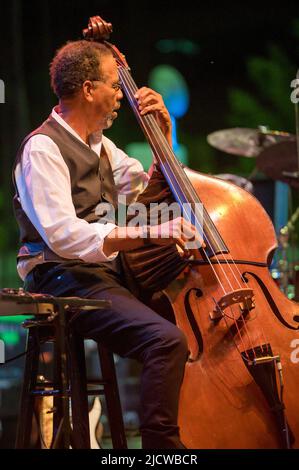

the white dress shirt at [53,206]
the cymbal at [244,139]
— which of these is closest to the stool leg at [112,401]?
the white dress shirt at [53,206]

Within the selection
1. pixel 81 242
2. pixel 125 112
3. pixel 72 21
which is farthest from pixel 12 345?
pixel 125 112

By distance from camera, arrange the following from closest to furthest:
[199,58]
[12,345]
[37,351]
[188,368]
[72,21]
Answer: [188,368] → [37,351] → [12,345] → [72,21] → [199,58]

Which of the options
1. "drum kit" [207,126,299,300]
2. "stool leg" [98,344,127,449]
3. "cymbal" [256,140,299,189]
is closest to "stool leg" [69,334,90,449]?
"stool leg" [98,344,127,449]

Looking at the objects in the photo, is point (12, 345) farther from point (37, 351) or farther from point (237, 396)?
point (237, 396)

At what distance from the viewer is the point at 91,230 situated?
7.88 ft

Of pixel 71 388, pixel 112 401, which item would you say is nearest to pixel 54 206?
pixel 71 388

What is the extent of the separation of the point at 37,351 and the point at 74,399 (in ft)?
0.87

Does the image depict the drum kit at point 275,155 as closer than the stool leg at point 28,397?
No

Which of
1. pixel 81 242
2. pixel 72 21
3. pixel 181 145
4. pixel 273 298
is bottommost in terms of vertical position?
pixel 273 298

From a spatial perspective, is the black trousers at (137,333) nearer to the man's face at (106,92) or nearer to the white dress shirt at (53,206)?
the white dress shirt at (53,206)

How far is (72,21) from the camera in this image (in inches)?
289

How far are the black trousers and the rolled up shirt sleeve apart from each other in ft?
0.42

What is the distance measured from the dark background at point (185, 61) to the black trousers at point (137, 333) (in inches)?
198

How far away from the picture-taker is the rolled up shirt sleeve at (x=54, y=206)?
240 cm
